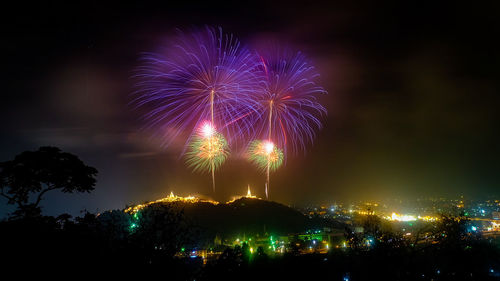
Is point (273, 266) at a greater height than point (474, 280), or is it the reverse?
point (273, 266)

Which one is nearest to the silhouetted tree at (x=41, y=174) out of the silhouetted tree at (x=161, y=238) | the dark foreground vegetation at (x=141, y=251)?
the dark foreground vegetation at (x=141, y=251)

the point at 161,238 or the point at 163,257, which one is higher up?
the point at 161,238

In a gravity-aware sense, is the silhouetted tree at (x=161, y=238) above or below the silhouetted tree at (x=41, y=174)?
below

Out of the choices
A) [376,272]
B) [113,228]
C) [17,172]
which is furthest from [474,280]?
[17,172]

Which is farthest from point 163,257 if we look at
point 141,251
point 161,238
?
point 161,238

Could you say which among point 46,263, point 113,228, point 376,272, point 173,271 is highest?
point 113,228

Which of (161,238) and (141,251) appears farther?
(161,238)

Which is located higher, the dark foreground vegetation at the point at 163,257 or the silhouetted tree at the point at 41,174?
the silhouetted tree at the point at 41,174

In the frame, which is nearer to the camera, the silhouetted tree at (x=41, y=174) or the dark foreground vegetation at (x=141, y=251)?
the dark foreground vegetation at (x=141, y=251)

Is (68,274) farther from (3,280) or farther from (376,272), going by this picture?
(376,272)

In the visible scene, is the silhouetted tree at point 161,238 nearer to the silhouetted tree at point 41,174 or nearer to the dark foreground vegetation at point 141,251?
the dark foreground vegetation at point 141,251

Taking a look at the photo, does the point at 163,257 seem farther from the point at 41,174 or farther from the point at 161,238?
the point at 41,174
